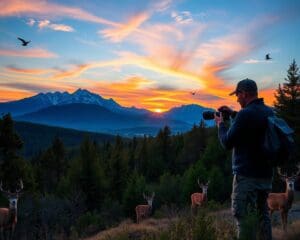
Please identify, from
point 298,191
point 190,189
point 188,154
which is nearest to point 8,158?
point 190,189

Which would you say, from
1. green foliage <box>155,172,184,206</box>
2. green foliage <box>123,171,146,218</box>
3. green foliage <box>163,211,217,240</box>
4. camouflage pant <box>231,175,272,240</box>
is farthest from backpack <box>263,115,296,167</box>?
green foliage <box>155,172,184,206</box>

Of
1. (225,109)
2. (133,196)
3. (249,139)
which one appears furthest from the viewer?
(133,196)

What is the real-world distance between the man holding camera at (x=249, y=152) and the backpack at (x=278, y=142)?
0.15 meters

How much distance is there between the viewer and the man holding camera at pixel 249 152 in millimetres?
5645

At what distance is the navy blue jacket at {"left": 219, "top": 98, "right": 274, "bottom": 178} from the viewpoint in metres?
5.64

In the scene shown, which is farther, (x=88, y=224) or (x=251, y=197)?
(x=88, y=224)

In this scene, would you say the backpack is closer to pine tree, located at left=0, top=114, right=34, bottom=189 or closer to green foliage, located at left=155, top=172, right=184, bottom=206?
pine tree, located at left=0, top=114, right=34, bottom=189

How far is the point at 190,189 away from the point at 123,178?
40.0 ft

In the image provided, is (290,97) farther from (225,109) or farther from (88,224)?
(225,109)

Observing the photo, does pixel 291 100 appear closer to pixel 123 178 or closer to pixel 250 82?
pixel 123 178

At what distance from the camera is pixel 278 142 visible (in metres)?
5.40

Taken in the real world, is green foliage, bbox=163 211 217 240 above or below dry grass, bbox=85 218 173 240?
above

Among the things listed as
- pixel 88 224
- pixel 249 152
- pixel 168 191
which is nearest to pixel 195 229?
pixel 249 152

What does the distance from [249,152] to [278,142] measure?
456 mm
